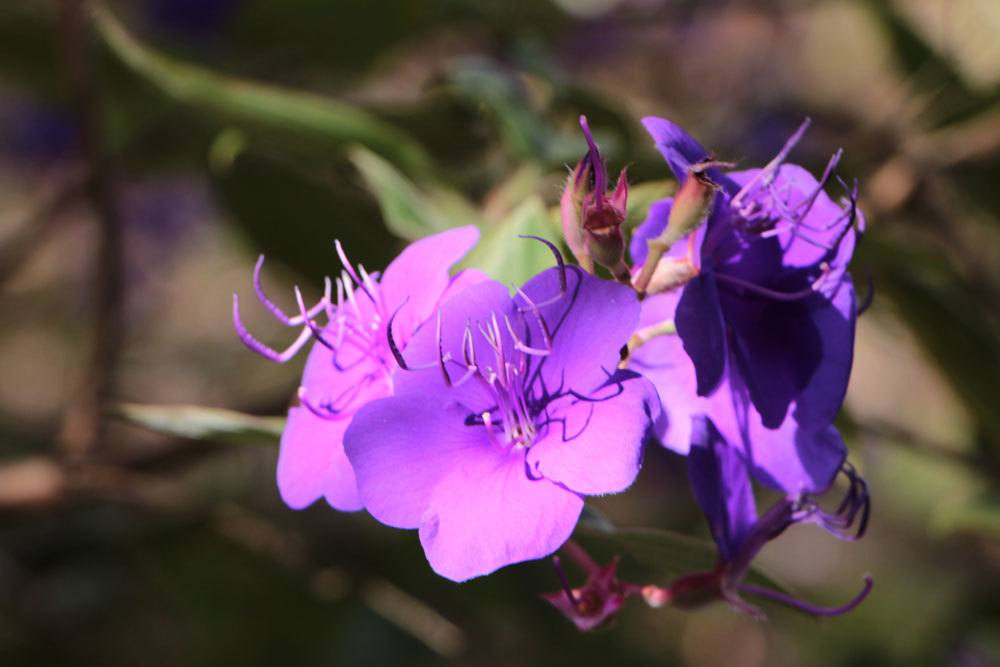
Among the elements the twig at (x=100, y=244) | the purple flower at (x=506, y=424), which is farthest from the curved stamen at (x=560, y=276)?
the twig at (x=100, y=244)

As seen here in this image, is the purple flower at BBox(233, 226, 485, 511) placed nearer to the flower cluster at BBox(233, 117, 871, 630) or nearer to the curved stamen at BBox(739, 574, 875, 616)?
the flower cluster at BBox(233, 117, 871, 630)

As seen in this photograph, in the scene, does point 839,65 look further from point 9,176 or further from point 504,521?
point 504,521

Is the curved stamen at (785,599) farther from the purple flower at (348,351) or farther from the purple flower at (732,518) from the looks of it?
the purple flower at (348,351)

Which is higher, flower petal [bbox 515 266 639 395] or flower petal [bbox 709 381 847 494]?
flower petal [bbox 515 266 639 395]

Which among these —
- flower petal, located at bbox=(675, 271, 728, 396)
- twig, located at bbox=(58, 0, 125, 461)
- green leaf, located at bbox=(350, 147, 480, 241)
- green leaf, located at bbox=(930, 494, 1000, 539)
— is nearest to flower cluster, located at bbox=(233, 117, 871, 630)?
flower petal, located at bbox=(675, 271, 728, 396)

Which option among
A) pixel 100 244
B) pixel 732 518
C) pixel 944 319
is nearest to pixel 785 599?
pixel 732 518
